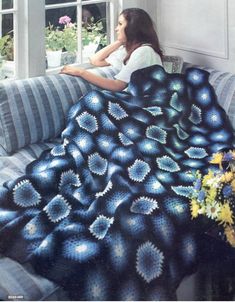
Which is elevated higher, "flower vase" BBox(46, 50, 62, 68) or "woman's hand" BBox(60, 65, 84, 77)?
"flower vase" BBox(46, 50, 62, 68)

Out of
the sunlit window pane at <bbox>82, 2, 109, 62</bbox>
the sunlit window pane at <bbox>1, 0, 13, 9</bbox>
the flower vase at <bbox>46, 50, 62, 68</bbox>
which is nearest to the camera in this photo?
the sunlit window pane at <bbox>1, 0, 13, 9</bbox>

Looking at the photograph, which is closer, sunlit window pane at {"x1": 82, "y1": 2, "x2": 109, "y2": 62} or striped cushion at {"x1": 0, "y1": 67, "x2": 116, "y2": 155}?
striped cushion at {"x1": 0, "y1": 67, "x2": 116, "y2": 155}

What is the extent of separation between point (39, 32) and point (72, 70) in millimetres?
183

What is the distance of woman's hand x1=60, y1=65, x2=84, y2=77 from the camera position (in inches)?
70.4

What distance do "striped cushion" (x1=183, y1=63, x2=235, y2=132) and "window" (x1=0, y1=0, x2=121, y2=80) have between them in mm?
465

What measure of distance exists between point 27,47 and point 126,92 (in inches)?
15.9

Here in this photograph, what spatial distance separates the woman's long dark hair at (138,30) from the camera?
1778mm

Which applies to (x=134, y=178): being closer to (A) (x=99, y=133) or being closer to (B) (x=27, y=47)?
(A) (x=99, y=133)

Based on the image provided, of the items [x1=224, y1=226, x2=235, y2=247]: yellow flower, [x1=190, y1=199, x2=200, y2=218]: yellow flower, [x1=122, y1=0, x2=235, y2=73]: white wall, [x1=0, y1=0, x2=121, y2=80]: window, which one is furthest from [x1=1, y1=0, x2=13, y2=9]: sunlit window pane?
[x1=224, y1=226, x2=235, y2=247]: yellow flower

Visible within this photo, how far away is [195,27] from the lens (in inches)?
79.9

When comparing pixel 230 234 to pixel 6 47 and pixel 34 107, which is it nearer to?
pixel 34 107

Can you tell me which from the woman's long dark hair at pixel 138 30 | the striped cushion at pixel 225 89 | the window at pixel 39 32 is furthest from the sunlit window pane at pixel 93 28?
the striped cushion at pixel 225 89

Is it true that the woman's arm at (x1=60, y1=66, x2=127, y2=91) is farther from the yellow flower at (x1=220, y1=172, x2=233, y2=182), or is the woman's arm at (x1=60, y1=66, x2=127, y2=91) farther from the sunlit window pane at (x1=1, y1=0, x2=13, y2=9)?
the yellow flower at (x1=220, y1=172, x2=233, y2=182)

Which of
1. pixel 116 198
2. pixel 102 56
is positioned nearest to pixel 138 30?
pixel 102 56
